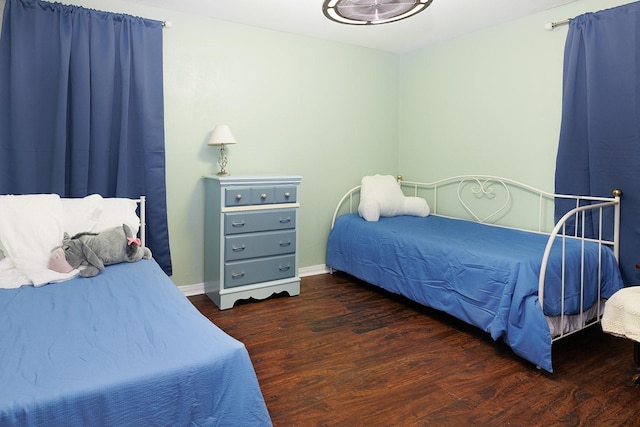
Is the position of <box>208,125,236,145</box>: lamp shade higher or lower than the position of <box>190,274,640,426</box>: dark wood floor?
higher

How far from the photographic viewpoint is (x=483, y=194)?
3.73 m

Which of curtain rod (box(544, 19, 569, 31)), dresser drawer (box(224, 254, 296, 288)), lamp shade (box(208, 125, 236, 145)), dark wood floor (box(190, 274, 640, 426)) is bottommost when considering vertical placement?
dark wood floor (box(190, 274, 640, 426))

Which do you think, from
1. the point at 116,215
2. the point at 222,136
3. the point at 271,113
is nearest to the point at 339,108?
the point at 271,113

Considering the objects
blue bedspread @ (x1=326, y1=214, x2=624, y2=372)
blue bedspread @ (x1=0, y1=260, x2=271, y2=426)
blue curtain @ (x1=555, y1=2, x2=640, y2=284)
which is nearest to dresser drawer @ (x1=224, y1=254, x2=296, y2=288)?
blue bedspread @ (x1=326, y1=214, x2=624, y2=372)

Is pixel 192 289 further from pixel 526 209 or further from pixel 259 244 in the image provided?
pixel 526 209

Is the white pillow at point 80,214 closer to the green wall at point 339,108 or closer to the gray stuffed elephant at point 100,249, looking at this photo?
the gray stuffed elephant at point 100,249

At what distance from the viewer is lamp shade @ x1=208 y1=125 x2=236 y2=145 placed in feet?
10.7

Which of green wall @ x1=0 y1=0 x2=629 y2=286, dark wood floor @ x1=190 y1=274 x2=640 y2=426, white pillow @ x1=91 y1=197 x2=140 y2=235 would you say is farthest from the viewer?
green wall @ x1=0 y1=0 x2=629 y2=286

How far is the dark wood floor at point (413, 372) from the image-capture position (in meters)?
1.88

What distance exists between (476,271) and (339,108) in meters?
2.14

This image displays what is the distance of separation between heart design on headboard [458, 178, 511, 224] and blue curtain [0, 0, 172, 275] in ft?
8.39

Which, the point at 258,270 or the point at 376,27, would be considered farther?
the point at 376,27

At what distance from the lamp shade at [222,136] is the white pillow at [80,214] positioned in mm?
984

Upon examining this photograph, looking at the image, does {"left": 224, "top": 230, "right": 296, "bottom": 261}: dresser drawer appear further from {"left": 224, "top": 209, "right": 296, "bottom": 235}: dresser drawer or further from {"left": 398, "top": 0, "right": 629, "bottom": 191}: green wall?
{"left": 398, "top": 0, "right": 629, "bottom": 191}: green wall
